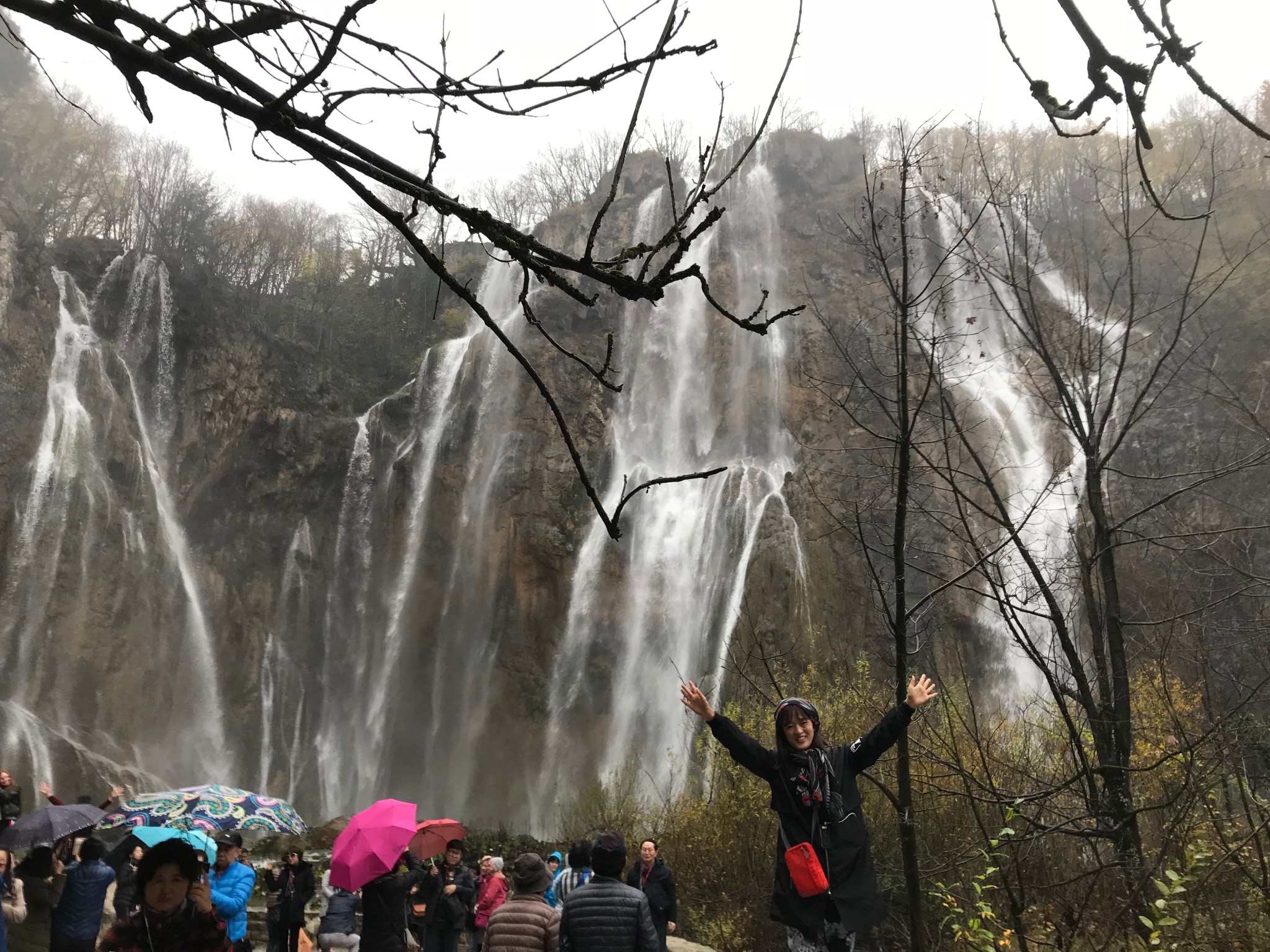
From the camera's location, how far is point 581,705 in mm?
19266

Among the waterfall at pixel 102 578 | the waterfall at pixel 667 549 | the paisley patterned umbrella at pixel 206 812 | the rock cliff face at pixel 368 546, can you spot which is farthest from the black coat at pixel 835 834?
the waterfall at pixel 102 578

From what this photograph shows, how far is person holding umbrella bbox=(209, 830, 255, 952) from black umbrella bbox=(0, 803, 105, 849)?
119 cm

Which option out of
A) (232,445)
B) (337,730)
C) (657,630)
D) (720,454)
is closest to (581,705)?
(657,630)

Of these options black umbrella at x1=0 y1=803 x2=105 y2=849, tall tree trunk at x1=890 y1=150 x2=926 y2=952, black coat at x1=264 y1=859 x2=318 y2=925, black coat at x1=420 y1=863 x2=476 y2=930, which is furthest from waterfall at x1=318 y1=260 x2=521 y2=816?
A: tall tree trunk at x1=890 y1=150 x2=926 y2=952

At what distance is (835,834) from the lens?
2.93m

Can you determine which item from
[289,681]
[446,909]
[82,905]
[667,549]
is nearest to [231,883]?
[82,905]

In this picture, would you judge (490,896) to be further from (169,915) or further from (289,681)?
(289,681)

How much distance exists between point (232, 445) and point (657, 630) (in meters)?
11.9

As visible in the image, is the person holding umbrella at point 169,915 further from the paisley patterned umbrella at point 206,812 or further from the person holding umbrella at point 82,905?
the paisley patterned umbrella at point 206,812

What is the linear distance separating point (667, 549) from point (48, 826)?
578 inches

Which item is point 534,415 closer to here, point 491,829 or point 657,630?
point 657,630

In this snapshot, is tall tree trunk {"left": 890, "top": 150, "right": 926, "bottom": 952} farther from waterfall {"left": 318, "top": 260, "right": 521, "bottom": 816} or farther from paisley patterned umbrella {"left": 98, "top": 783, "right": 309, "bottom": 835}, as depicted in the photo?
waterfall {"left": 318, "top": 260, "right": 521, "bottom": 816}

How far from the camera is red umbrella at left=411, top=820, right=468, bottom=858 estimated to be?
7895 mm

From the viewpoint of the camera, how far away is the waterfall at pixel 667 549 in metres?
18.4
